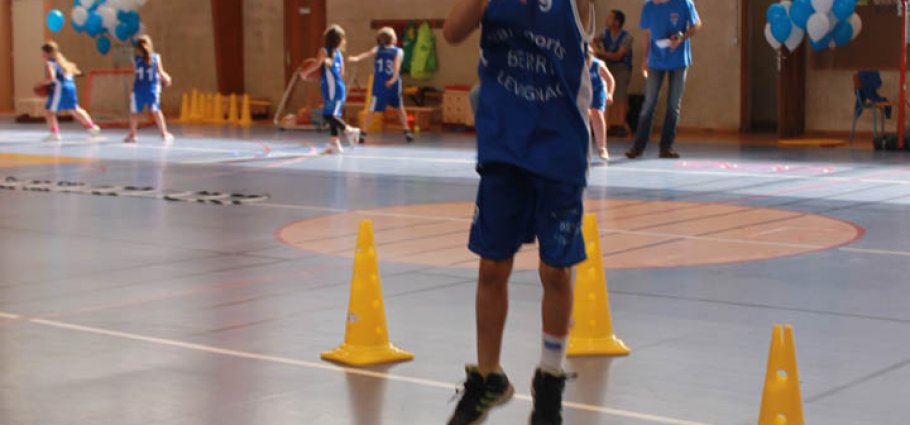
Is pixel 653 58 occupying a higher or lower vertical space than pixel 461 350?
higher

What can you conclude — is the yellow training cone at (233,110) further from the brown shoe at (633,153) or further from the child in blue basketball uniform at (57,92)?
the brown shoe at (633,153)

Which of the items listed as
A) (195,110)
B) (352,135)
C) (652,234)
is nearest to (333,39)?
(352,135)

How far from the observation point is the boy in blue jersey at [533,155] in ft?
16.8

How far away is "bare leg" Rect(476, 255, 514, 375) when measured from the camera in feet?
17.3

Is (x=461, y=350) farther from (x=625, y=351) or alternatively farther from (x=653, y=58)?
(x=653, y=58)

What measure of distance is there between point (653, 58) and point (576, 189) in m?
13.8

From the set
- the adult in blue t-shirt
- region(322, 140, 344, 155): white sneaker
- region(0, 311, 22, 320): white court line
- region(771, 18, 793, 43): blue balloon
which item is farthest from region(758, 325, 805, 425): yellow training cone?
region(771, 18, 793, 43): blue balloon

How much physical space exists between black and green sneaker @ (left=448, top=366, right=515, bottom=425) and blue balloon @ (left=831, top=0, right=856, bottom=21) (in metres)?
16.6

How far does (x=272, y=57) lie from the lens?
3209 cm

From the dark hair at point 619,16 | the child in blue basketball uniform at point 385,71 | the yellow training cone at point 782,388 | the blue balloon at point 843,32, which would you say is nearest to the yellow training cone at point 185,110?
the child in blue basketball uniform at point 385,71

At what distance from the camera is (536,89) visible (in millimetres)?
5160

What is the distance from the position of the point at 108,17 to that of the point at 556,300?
26.0 meters

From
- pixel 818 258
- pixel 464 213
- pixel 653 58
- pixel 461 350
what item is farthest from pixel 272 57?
pixel 461 350

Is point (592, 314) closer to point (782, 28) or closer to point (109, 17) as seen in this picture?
point (782, 28)
